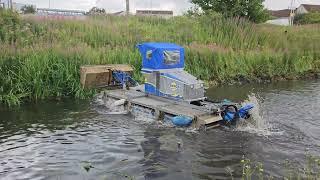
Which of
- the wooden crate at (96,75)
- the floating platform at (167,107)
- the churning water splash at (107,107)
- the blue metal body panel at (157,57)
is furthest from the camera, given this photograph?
the wooden crate at (96,75)

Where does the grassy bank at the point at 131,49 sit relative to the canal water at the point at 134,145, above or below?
above

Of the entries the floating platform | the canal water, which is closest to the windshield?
the floating platform

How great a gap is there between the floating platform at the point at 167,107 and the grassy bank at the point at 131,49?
2.54 metres

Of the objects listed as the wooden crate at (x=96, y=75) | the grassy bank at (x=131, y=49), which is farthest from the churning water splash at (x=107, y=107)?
the grassy bank at (x=131, y=49)

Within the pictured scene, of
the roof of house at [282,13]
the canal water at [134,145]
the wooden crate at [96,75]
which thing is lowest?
the canal water at [134,145]

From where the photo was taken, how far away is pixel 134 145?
11.0 metres

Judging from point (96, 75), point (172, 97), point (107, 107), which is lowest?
point (107, 107)

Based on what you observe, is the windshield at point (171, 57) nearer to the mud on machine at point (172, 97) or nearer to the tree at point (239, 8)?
the mud on machine at point (172, 97)

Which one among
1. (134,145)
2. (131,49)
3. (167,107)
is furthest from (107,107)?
(131,49)

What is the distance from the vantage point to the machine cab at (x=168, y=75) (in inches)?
531

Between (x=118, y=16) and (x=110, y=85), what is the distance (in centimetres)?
1412

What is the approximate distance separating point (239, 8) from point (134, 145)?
23.8 meters

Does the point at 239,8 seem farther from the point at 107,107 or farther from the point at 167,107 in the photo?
the point at 167,107

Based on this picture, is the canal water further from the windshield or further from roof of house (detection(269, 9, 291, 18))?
roof of house (detection(269, 9, 291, 18))
